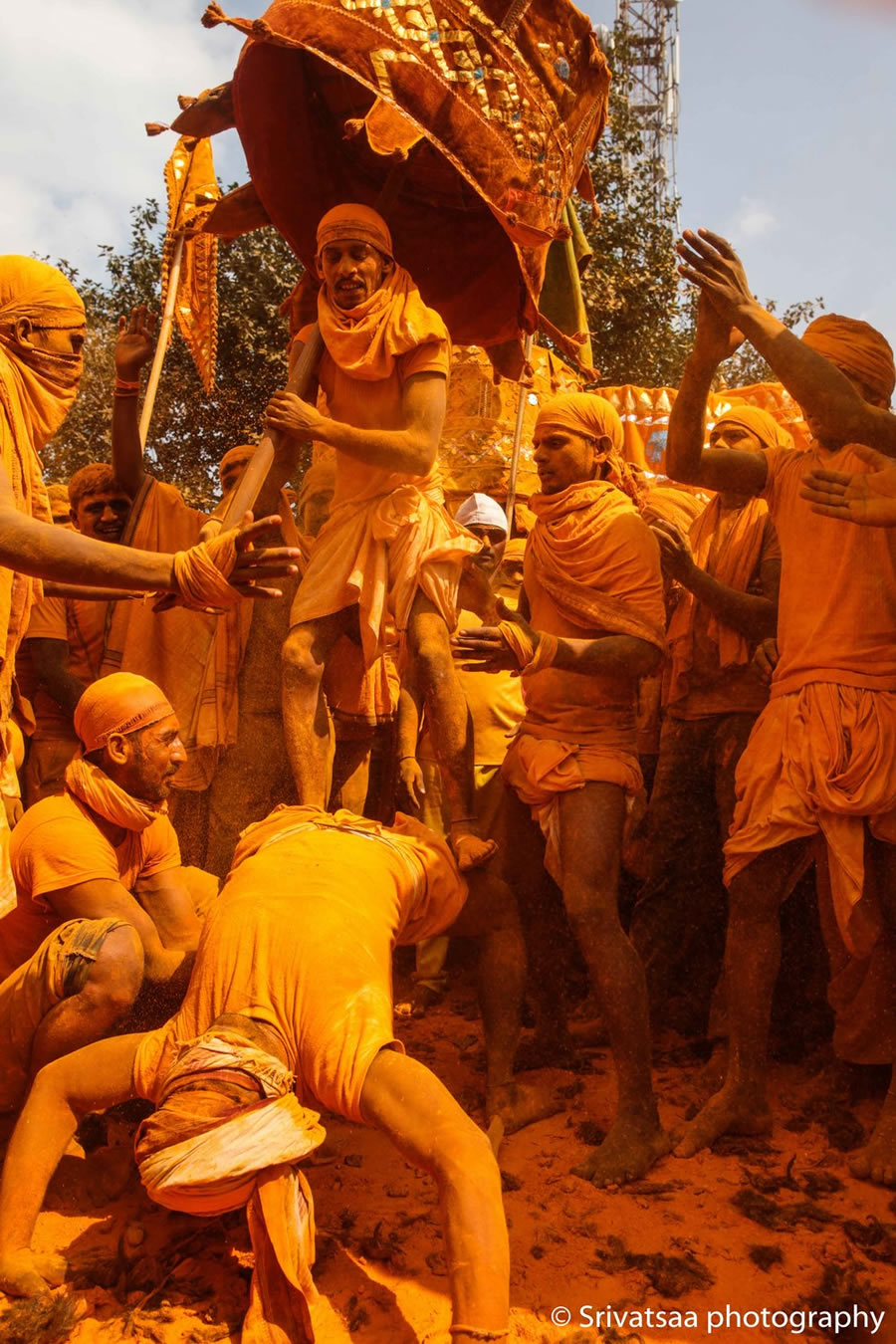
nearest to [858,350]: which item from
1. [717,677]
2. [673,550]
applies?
[673,550]

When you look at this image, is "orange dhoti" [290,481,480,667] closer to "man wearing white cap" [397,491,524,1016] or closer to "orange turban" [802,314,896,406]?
"man wearing white cap" [397,491,524,1016]

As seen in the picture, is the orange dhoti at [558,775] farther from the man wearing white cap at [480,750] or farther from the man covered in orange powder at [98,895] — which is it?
the man covered in orange powder at [98,895]

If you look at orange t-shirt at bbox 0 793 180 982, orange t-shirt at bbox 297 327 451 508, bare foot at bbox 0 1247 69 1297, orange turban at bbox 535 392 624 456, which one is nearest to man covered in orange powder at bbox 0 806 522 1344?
bare foot at bbox 0 1247 69 1297

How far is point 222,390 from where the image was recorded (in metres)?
15.1

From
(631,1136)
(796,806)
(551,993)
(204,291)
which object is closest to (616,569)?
(796,806)

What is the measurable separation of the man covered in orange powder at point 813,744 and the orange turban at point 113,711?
2.24m

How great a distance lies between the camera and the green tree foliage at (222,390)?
49.0 feet

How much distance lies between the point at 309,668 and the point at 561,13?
3.12 metres

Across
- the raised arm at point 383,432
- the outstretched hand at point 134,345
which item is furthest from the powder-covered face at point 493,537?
the outstretched hand at point 134,345

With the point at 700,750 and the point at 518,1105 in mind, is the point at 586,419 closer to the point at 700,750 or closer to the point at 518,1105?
the point at 700,750

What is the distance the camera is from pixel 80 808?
4.47 m

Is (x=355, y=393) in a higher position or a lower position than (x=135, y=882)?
higher

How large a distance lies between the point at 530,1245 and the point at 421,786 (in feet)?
6.71

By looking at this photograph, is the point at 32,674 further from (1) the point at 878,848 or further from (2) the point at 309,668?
(1) the point at 878,848
